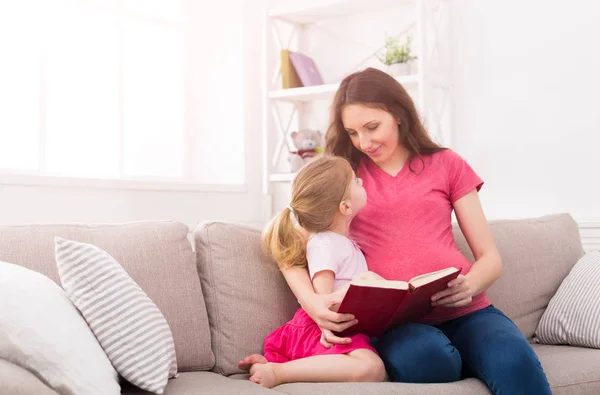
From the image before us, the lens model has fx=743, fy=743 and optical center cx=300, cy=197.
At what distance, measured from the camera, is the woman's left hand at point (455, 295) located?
1.84 meters

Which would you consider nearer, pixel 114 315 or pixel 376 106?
pixel 114 315

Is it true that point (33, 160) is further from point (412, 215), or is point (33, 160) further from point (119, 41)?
point (412, 215)

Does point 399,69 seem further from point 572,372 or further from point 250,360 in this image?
point 250,360

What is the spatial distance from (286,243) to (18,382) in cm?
92

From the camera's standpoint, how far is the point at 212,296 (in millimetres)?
1979

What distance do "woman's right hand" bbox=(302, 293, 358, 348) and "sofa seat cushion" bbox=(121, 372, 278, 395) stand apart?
0.22m

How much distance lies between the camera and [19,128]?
125 inches

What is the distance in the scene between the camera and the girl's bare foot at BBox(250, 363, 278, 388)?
1.74 m

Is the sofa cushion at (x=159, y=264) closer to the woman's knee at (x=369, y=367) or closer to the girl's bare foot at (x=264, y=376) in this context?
the girl's bare foot at (x=264, y=376)

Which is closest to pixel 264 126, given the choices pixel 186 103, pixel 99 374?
pixel 186 103

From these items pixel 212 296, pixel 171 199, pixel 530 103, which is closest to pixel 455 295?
pixel 212 296

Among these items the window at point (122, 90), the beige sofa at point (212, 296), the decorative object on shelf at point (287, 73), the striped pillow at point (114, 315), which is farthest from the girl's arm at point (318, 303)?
the decorative object on shelf at point (287, 73)

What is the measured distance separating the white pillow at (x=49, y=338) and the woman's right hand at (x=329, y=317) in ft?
1.75

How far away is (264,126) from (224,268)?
202cm
